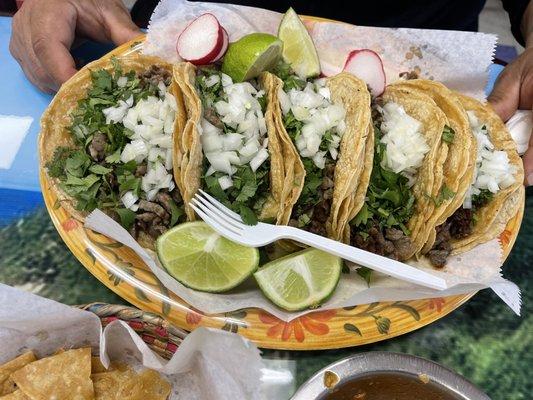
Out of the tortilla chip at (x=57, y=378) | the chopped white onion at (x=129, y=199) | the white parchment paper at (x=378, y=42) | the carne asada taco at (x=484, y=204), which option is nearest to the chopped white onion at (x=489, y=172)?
the carne asada taco at (x=484, y=204)

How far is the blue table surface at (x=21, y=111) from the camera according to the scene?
2.01 m

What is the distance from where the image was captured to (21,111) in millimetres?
2289

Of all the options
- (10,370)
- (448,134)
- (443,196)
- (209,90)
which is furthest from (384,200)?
(10,370)

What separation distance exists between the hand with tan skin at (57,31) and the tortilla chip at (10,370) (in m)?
1.20

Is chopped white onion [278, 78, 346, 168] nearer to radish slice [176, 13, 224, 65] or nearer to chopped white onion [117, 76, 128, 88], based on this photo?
radish slice [176, 13, 224, 65]

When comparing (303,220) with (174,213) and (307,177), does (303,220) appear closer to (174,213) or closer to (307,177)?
(307,177)

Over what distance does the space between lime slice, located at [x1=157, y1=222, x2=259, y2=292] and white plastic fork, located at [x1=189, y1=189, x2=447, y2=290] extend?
0.04 meters

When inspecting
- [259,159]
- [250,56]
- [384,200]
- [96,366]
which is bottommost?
[96,366]

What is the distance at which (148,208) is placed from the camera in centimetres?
182

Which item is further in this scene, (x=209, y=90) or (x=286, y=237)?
(x=209, y=90)

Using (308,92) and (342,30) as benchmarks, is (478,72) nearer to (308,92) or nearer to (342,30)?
(342,30)

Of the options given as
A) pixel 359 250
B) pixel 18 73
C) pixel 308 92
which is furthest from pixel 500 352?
pixel 18 73

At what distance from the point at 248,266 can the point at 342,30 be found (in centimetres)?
123

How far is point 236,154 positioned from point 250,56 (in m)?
0.41
